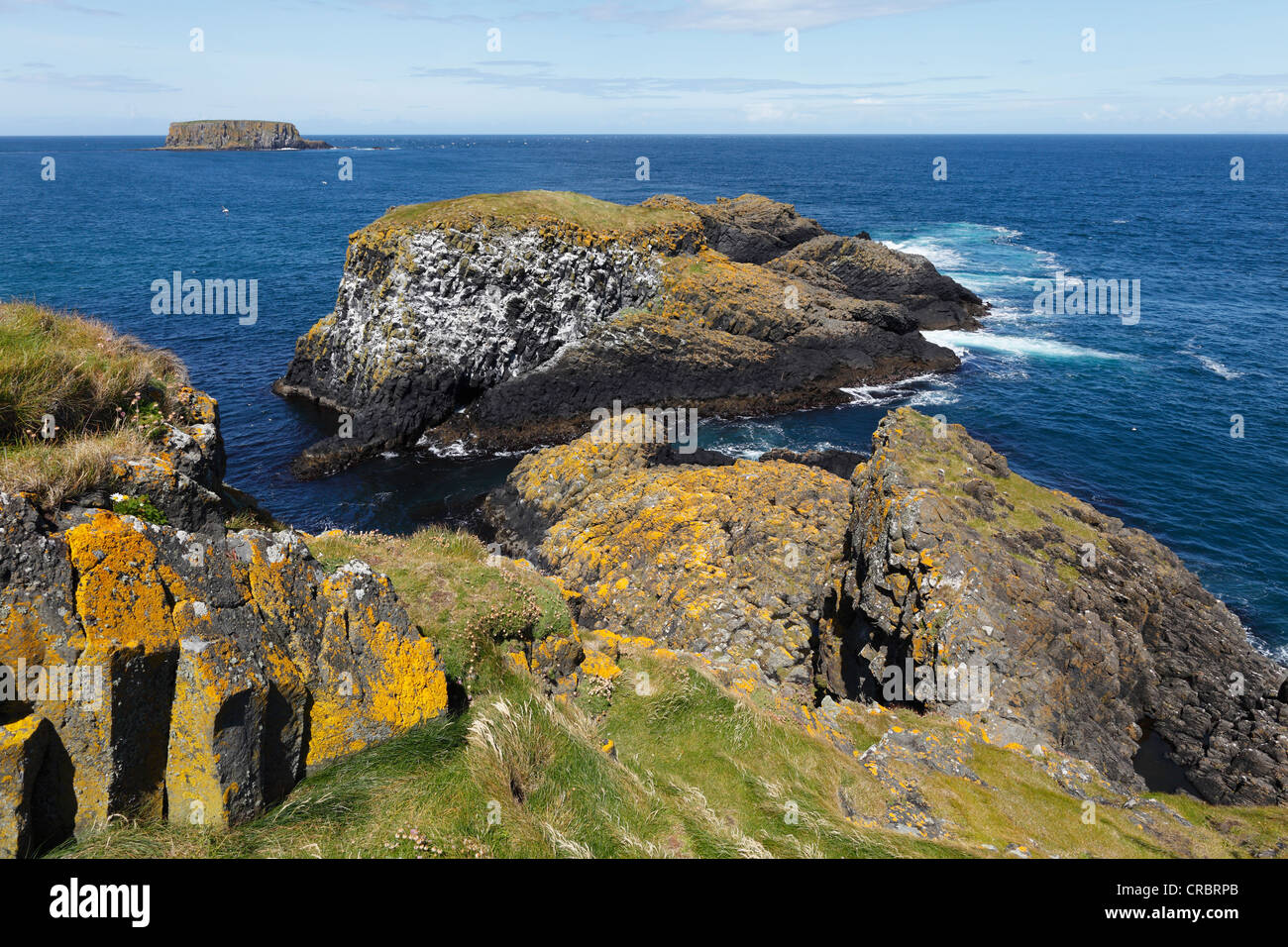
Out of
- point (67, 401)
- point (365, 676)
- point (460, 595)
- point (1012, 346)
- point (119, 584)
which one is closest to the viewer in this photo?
point (119, 584)

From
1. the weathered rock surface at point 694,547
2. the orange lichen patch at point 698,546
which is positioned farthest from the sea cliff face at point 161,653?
the orange lichen patch at point 698,546

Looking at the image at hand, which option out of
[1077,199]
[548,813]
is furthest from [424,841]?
[1077,199]

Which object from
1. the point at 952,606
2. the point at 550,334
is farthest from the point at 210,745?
the point at 550,334

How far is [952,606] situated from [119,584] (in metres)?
14.5

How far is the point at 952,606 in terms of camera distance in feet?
48.7

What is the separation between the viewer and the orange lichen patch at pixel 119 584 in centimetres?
576

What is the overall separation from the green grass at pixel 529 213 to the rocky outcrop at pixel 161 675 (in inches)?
1552

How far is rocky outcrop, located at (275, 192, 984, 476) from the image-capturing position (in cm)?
4109

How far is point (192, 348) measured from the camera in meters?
51.1

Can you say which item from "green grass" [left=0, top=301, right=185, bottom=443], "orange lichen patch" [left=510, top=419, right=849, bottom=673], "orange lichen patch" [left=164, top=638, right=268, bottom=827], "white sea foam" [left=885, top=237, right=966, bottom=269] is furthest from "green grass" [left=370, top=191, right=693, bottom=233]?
"white sea foam" [left=885, top=237, right=966, bottom=269]

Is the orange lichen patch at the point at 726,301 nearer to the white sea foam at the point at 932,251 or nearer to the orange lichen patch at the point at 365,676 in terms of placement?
the white sea foam at the point at 932,251

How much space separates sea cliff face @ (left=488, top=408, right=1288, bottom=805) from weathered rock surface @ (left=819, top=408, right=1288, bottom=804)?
2.0 inches

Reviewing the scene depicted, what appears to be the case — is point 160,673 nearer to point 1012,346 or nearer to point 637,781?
point 637,781
